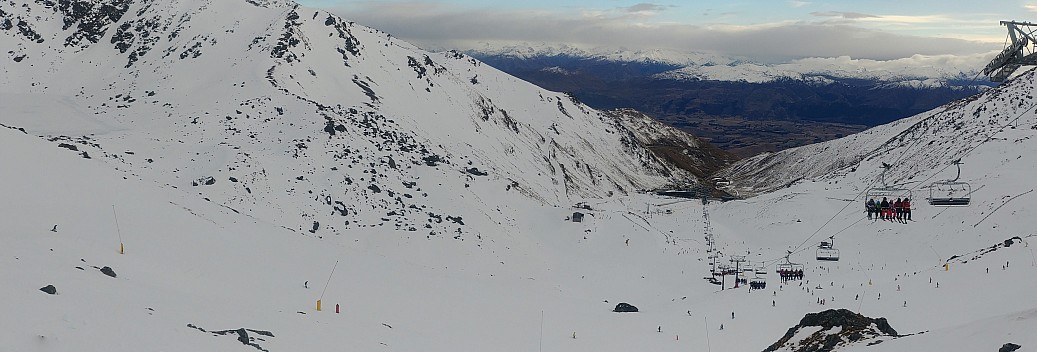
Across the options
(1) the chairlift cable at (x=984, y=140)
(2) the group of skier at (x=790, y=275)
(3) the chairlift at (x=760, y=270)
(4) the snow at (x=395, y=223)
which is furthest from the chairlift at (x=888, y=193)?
(3) the chairlift at (x=760, y=270)

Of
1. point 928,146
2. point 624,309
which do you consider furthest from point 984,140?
point 624,309

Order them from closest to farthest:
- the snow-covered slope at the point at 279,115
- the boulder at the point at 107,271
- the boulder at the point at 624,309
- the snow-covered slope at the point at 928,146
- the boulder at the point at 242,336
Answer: the boulder at the point at 242,336, the boulder at the point at 107,271, the boulder at the point at 624,309, the snow-covered slope at the point at 279,115, the snow-covered slope at the point at 928,146

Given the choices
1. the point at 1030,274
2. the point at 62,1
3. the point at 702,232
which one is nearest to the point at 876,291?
the point at 1030,274

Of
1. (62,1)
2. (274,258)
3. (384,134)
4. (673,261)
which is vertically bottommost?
(673,261)

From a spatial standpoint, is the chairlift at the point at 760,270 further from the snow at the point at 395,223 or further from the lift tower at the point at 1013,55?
the lift tower at the point at 1013,55

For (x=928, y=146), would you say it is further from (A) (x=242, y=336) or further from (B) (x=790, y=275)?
(A) (x=242, y=336)

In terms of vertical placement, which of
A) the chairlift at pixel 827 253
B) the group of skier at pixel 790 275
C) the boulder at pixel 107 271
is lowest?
the group of skier at pixel 790 275

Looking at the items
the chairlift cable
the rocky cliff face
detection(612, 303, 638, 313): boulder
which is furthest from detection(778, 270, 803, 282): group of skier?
the rocky cliff face

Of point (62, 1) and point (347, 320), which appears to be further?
point (62, 1)

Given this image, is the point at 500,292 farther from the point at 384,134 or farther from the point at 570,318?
the point at 384,134
